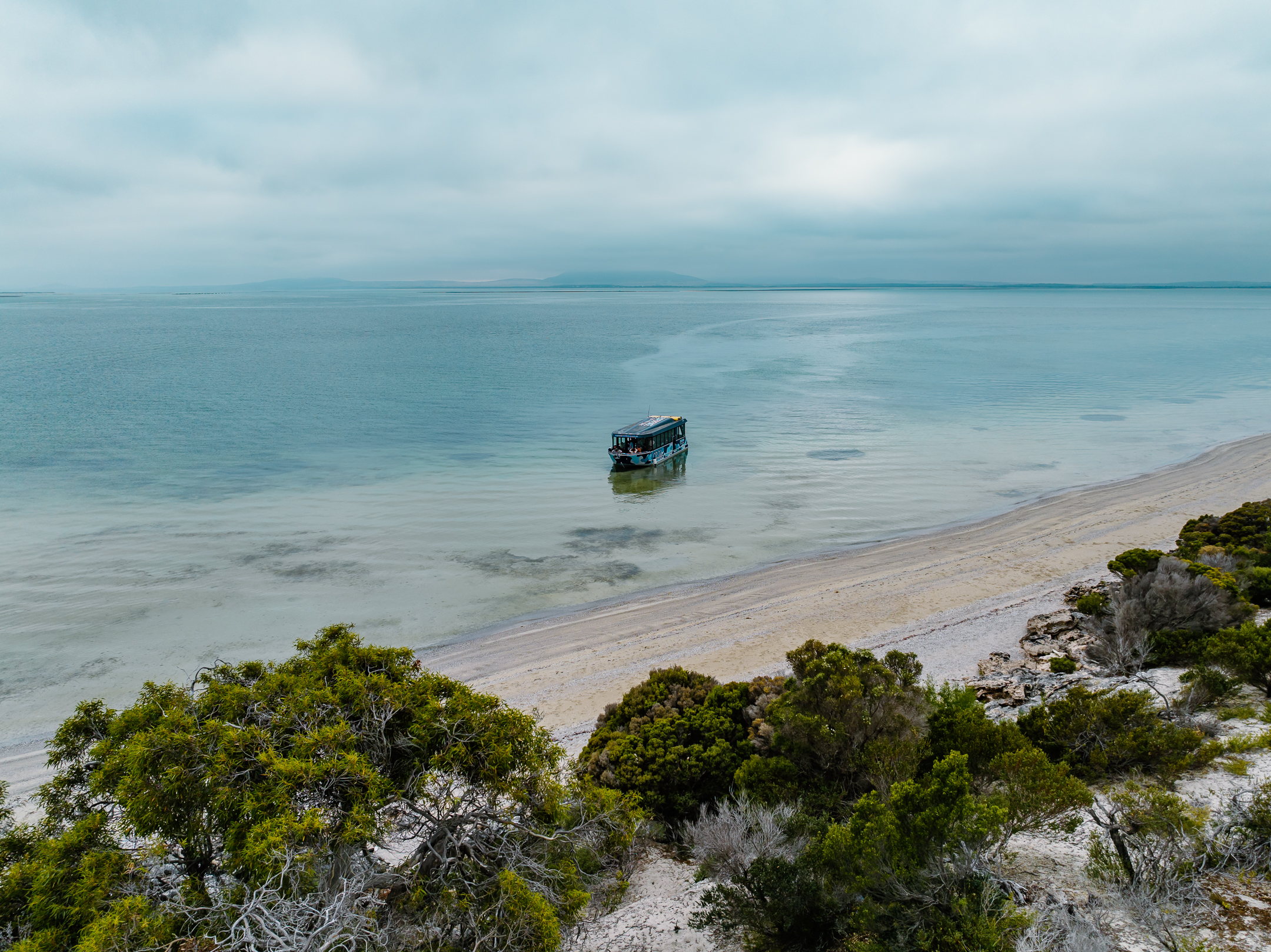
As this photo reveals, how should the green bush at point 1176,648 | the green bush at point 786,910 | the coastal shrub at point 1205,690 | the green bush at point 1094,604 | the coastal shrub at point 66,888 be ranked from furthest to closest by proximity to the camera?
the green bush at point 1094,604, the green bush at point 1176,648, the coastal shrub at point 1205,690, the green bush at point 786,910, the coastal shrub at point 66,888

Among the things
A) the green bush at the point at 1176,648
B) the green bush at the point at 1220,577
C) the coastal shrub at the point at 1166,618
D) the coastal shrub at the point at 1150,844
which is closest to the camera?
the coastal shrub at the point at 1150,844

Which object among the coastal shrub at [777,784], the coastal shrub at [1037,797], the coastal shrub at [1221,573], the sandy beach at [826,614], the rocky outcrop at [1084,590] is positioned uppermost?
the coastal shrub at [1037,797]

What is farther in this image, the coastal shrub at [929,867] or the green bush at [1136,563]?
the green bush at [1136,563]

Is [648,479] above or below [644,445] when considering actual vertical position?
below

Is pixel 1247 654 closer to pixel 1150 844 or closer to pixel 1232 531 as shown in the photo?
pixel 1150 844

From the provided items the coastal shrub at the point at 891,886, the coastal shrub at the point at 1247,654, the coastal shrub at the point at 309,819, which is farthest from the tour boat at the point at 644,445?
the coastal shrub at the point at 891,886

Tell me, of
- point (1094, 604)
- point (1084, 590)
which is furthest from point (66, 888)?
point (1084, 590)

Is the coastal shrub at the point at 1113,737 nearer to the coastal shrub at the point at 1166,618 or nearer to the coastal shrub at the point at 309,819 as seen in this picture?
the coastal shrub at the point at 1166,618
